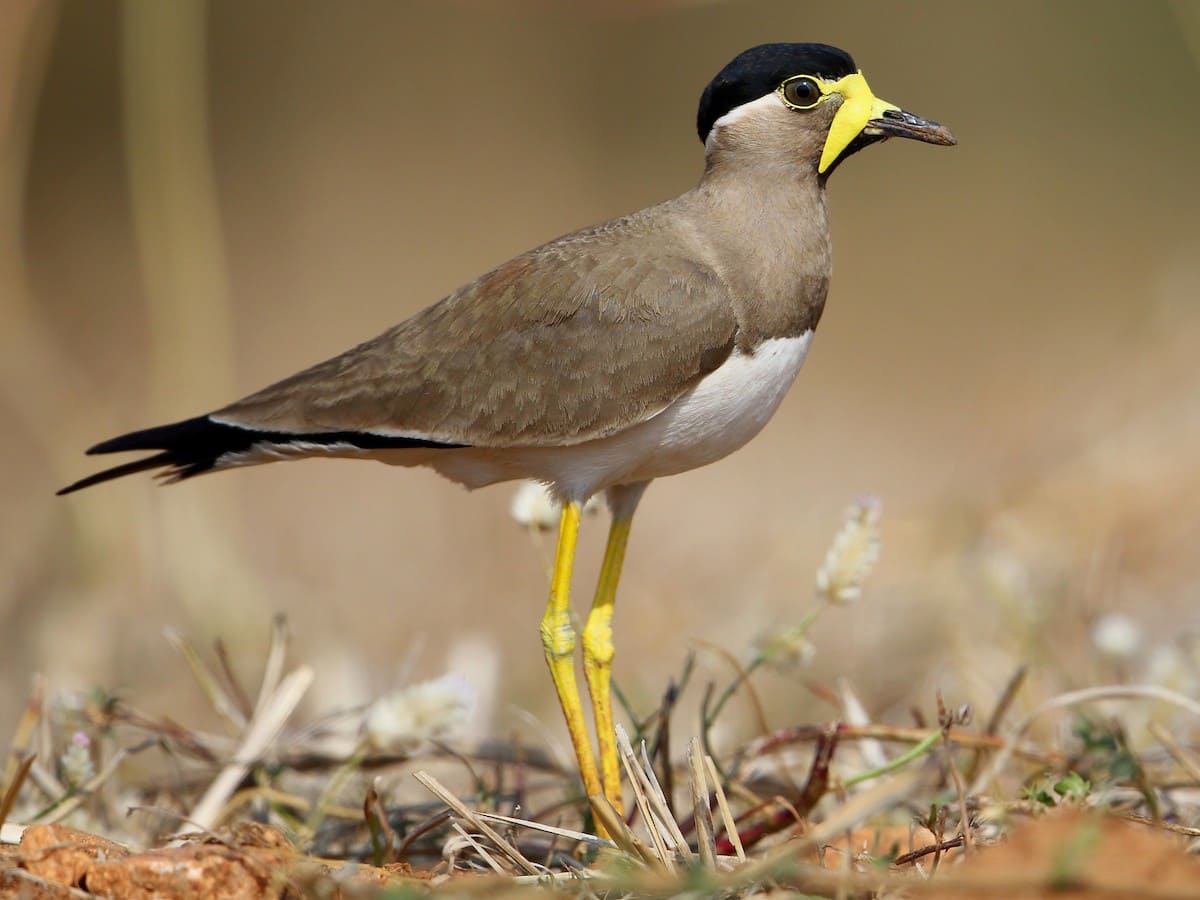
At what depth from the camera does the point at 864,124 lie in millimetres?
3316

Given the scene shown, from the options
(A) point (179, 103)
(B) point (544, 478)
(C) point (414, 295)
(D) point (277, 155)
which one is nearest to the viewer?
(B) point (544, 478)

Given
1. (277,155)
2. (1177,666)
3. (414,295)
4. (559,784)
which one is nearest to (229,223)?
(277,155)

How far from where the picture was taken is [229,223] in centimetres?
970

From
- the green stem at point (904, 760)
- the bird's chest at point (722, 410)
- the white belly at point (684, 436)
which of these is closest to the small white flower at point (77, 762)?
the white belly at point (684, 436)

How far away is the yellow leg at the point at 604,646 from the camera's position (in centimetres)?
331

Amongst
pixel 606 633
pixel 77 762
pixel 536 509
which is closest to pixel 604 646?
pixel 606 633

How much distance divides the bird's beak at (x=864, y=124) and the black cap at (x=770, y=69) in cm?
5

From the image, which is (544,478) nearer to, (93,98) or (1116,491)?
(1116,491)

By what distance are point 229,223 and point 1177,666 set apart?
302 inches

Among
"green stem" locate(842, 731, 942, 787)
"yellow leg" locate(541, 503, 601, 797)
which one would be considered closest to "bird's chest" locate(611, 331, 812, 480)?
"yellow leg" locate(541, 503, 601, 797)

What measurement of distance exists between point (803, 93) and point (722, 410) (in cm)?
81

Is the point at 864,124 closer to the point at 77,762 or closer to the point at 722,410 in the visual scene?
the point at 722,410

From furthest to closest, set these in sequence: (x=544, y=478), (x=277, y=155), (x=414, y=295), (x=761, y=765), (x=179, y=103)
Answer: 1. (x=277, y=155)
2. (x=414, y=295)
3. (x=179, y=103)
4. (x=761, y=765)
5. (x=544, y=478)

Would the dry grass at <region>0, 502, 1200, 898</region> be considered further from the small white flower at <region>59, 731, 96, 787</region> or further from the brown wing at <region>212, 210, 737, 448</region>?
the brown wing at <region>212, 210, 737, 448</region>
